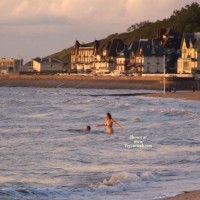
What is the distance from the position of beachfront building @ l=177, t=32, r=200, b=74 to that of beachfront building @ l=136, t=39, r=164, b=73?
821 cm

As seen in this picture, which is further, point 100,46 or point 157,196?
point 100,46

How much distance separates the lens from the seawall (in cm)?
10938

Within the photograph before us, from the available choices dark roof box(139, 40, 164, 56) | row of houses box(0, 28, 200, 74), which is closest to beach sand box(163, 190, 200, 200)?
row of houses box(0, 28, 200, 74)

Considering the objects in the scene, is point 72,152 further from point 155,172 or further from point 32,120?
point 32,120

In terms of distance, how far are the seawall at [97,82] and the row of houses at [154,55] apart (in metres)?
7.55

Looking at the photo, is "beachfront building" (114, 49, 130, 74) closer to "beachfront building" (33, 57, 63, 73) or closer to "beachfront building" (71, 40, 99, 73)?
"beachfront building" (71, 40, 99, 73)

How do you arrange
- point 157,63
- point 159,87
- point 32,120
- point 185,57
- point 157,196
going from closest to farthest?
point 157,196
point 32,120
point 159,87
point 185,57
point 157,63

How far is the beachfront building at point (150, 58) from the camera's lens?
136500 mm

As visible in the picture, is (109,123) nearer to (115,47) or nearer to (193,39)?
(193,39)

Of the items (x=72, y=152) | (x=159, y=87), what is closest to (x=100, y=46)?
(x=159, y=87)

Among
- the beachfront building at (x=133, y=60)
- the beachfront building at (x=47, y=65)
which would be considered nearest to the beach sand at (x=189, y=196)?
the beachfront building at (x=133, y=60)

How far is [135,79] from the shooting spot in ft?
390

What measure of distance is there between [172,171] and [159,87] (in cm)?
8920

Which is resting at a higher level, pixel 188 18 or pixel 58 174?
pixel 188 18
